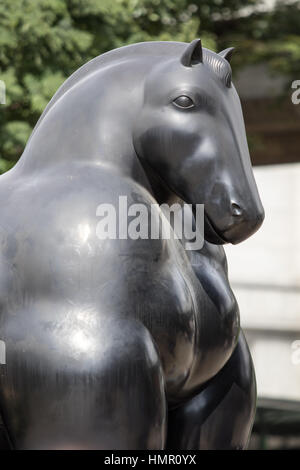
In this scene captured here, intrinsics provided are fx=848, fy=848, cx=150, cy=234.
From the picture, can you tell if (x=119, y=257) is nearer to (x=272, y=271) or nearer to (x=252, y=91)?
(x=252, y=91)

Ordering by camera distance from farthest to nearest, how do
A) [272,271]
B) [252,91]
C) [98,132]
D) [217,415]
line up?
[272,271] < [252,91] < [217,415] < [98,132]

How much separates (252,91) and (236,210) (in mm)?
6246

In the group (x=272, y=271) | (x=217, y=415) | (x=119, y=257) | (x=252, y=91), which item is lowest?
(x=272, y=271)

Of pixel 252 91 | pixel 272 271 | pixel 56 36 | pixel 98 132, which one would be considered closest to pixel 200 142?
pixel 98 132

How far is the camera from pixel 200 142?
4.77ft

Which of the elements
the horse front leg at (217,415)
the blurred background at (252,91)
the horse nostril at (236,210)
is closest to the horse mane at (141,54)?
the horse nostril at (236,210)

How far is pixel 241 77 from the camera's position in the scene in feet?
24.8

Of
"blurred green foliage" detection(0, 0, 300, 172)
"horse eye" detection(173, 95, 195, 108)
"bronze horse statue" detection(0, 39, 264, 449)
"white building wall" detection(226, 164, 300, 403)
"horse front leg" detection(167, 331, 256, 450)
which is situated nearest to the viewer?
"bronze horse statue" detection(0, 39, 264, 449)

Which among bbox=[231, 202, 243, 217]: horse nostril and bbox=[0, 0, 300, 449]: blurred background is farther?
bbox=[0, 0, 300, 449]: blurred background

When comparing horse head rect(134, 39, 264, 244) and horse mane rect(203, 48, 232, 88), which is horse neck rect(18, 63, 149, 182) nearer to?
horse head rect(134, 39, 264, 244)

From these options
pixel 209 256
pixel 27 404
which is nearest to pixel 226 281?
pixel 209 256

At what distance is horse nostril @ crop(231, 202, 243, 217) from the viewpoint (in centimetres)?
146

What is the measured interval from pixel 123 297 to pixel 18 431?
0.28 meters

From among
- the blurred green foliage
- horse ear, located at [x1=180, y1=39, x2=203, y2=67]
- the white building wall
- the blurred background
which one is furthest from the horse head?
the white building wall
